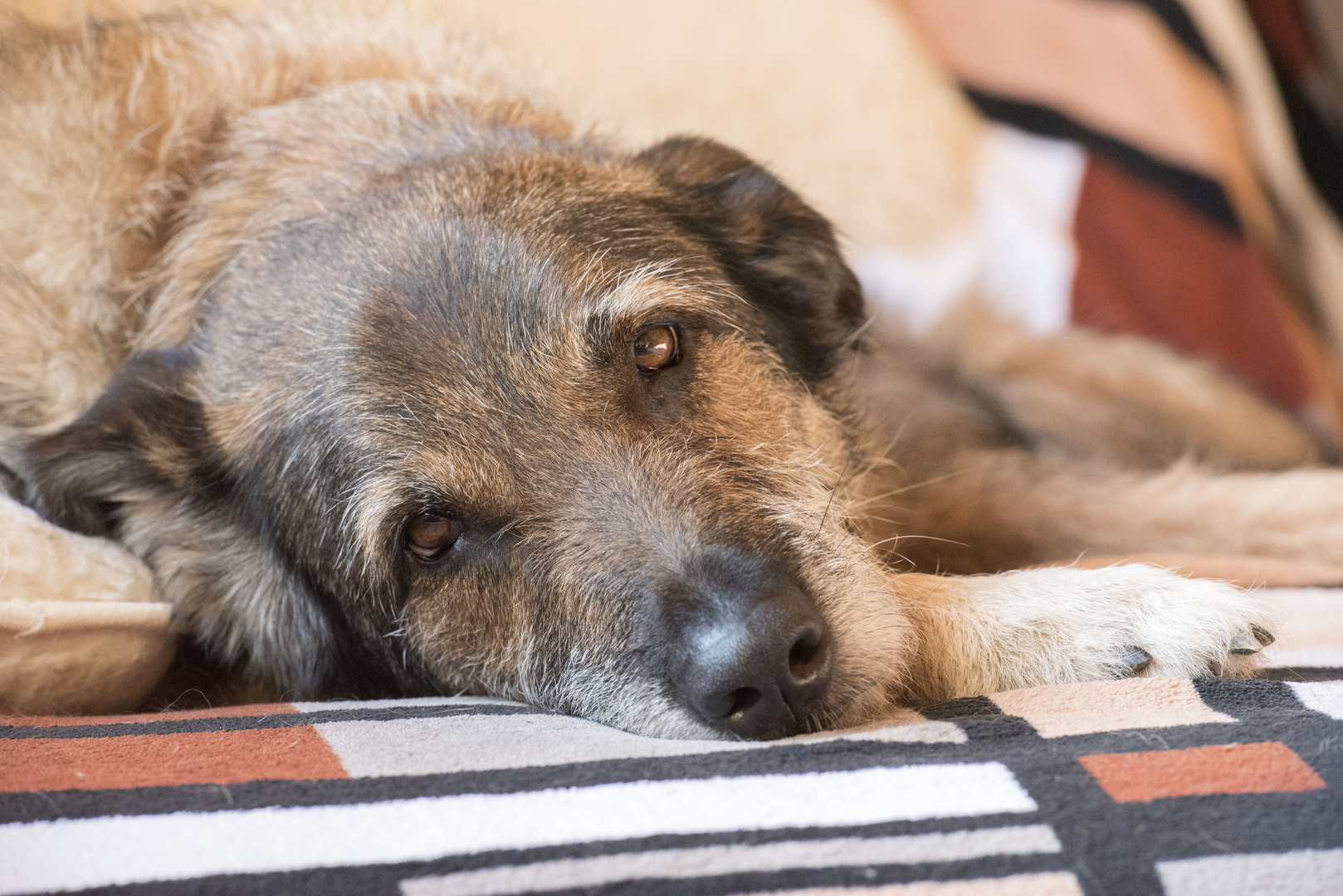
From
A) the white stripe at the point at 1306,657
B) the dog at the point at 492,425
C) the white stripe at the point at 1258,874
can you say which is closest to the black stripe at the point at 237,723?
the dog at the point at 492,425

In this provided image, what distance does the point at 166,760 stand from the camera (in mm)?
1460

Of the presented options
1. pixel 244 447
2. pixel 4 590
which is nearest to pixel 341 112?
pixel 244 447

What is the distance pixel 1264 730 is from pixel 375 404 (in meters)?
1.51

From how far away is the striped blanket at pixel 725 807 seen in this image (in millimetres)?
1145

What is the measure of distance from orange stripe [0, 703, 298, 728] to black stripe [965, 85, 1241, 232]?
365 cm

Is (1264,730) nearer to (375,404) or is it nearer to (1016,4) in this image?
(375,404)

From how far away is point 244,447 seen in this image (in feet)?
7.04

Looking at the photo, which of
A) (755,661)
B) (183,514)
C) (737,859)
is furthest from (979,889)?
(183,514)

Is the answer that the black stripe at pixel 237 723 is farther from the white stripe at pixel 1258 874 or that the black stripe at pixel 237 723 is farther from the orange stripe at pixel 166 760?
the white stripe at pixel 1258 874

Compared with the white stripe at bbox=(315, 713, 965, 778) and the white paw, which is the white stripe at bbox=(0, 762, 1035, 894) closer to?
the white stripe at bbox=(315, 713, 965, 778)

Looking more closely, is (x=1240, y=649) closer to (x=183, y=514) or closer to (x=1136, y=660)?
(x=1136, y=660)

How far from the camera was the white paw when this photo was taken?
5.72 feet

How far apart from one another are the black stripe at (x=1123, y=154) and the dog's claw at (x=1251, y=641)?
104 inches

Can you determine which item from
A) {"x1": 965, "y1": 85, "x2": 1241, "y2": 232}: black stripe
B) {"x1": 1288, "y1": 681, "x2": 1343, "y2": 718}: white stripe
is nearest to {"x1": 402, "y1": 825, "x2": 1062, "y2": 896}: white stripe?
{"x1": 1288, "y1": 681, "x2": 1343, "y2": 718}: white stripe
